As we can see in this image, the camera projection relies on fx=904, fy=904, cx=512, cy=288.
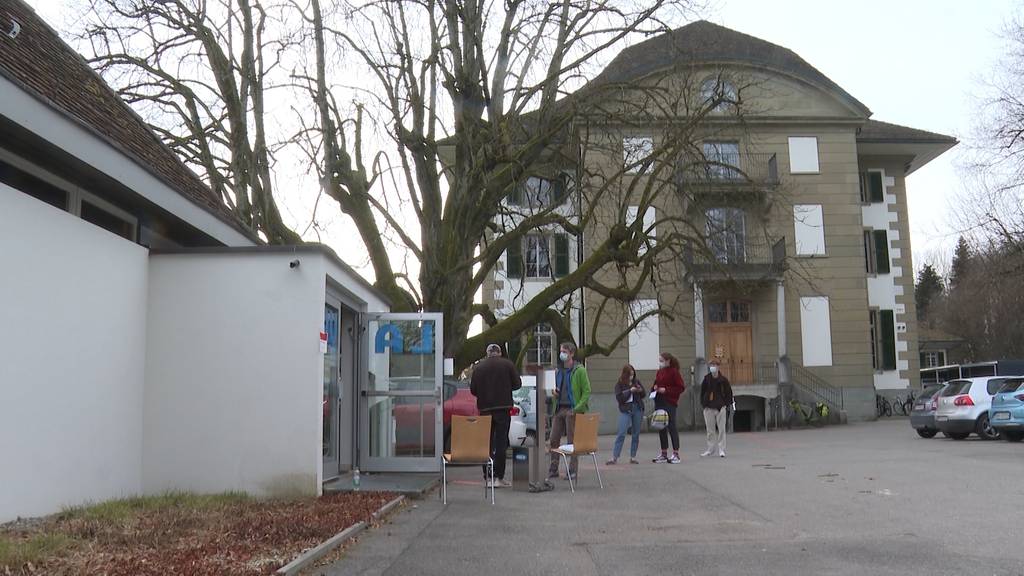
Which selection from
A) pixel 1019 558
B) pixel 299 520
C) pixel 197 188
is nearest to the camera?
pixel 1019 558

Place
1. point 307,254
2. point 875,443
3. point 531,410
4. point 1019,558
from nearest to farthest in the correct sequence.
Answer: point 1019,558 < point 307,254 < point 531,410 < point 875,443

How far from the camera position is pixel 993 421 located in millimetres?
19625

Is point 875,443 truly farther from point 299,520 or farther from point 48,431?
point 48,431

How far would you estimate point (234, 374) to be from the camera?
399 inches

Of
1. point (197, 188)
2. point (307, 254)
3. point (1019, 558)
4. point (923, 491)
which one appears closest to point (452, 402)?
point (197, 188)

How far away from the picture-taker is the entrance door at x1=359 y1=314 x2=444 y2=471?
42.6 feet

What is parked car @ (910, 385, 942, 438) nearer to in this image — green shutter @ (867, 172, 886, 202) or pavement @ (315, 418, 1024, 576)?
pavement @ (315, 418, 1024, 576)

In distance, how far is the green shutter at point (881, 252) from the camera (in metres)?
35.1

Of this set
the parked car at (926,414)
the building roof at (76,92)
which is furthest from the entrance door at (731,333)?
the building roof at (76,92)

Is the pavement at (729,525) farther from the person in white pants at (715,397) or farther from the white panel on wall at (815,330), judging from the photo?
the white panel on wall at (815,330)

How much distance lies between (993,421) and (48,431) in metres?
18.7

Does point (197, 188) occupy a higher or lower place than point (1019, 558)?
higher

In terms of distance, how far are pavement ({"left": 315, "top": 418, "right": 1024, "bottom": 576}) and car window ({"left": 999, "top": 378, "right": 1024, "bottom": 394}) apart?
6.74 meters

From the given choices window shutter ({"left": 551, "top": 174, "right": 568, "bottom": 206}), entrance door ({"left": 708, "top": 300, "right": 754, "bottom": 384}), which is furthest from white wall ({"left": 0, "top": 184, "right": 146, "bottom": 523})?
entrance door ({"left": 708, "top": 300, "right": 754, "bottom": 384})
